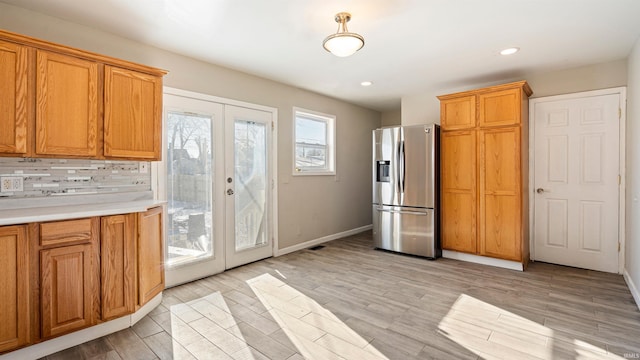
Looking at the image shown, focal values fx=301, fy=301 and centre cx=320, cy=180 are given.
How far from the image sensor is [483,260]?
399 cm

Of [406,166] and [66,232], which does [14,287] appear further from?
[406,166]

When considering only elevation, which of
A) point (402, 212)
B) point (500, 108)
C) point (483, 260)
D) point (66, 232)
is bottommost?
point (483, 260)

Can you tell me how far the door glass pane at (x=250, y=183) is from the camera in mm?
3885

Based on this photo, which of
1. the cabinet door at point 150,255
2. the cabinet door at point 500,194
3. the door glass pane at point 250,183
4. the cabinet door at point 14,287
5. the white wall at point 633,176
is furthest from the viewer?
the door glass pane at point 250,183

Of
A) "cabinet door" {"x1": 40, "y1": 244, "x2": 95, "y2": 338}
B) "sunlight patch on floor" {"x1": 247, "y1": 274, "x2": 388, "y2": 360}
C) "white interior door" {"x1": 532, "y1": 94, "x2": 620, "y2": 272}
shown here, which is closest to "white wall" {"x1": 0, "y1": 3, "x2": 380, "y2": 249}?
"sunlight patch on floor" {"x1": 247, "y1": 274, "x2": 388, "y2": 360}

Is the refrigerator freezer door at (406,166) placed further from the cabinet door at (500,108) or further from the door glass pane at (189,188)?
the door glass pane at (189,188)

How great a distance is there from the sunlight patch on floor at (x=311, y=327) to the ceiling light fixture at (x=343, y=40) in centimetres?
225

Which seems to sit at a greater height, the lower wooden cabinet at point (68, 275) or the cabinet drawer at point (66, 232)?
the cabinet drawer at point (66, 232)

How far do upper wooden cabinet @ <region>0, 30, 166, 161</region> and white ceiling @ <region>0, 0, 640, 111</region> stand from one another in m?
0.46

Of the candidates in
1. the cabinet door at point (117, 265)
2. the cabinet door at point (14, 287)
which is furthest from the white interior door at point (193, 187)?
the cabinet door at point (14, 287)

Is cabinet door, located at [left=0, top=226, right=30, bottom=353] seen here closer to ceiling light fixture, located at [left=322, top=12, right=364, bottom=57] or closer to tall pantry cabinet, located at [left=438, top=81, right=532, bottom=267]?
ceiling light fixture, located at [left=322, top=12, right=364, bottom=57]

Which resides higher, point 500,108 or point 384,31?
point 384,31

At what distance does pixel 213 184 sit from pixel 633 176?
4.52 meters

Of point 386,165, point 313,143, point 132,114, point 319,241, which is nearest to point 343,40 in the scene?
point 132,114
